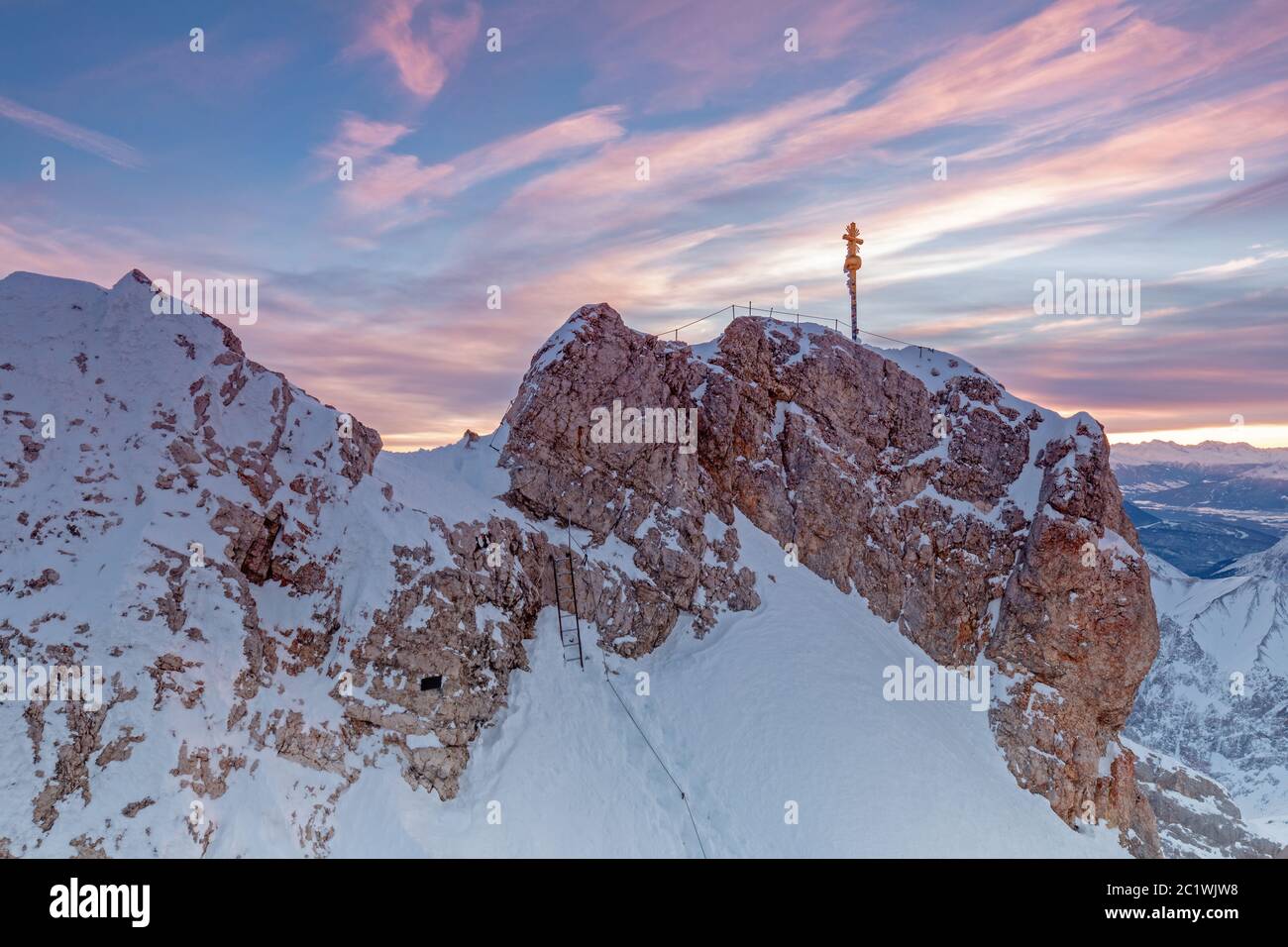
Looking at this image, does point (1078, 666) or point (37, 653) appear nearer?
point (37, 653)

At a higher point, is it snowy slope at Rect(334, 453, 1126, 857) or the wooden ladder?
the wooden ladder

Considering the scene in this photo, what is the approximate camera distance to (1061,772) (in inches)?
1662

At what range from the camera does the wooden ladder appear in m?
36.4

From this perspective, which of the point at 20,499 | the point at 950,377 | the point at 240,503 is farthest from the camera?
the point at 950,377

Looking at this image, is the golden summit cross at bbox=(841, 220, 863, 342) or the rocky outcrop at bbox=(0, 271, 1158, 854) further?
the golden summit cross at bbox=(841, 220, 863, 342)

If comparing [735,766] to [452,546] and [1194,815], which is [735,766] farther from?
[1194,815]

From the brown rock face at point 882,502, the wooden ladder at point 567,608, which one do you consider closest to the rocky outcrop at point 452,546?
the brown rock face at point 882,502

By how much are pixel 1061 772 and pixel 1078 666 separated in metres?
6.60

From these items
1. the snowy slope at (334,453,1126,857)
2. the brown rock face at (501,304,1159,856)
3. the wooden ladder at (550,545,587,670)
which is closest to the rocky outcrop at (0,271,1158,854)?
the brown rock face at (501,304,1159,856)

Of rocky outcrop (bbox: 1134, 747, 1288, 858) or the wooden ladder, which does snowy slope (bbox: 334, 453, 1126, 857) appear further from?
rocky outcrop (bbox: 1134, 747, 1288, 858)

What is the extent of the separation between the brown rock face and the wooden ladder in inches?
72.5

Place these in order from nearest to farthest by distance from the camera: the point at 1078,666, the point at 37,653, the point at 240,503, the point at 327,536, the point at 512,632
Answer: the point at 37,653 < the point at 240,503 < the point at 327,536 < the point at 512,632 < the point at 1078,666
